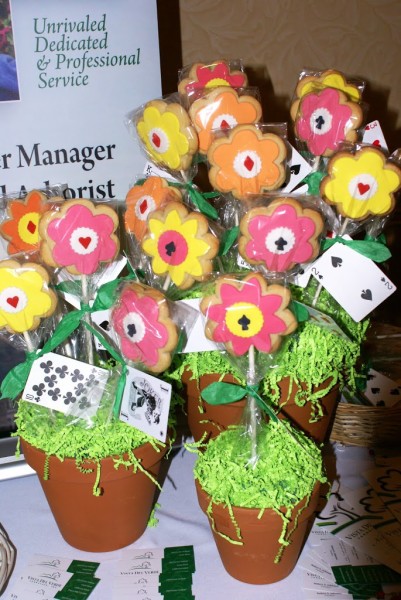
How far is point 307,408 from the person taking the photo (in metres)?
1.13

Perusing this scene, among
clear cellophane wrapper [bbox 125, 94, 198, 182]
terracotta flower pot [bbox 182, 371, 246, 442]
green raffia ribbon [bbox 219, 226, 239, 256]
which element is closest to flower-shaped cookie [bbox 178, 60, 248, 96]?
clear cellophane wrapper [bbox 125, 94, 198, 182]

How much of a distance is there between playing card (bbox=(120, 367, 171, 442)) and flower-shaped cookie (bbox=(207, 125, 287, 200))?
334mm

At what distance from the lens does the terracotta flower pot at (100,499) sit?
103cm

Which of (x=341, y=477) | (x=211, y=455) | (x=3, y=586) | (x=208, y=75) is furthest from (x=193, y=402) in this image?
(x=208, y=75)

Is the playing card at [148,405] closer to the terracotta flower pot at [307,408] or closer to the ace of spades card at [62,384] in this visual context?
the ace of spades card at [62,384]

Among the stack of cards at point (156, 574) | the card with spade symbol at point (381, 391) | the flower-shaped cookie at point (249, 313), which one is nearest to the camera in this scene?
the flower-shaped cookie at point (249, 313)

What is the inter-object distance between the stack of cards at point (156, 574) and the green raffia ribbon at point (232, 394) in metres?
0.27

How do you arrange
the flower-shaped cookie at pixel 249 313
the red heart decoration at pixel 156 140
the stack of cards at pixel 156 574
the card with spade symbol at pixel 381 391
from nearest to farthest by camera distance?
the flower-shaped cookie at pixel 249 313
the stack of cards at pixel 156 574
the red heart decoration at pixel 156 140
the card with spade symbol at pixel 381 391

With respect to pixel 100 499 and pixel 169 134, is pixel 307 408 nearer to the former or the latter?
pixel 100 499

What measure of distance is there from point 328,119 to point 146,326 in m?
0.48

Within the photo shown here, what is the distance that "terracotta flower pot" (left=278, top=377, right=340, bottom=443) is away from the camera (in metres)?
1.10

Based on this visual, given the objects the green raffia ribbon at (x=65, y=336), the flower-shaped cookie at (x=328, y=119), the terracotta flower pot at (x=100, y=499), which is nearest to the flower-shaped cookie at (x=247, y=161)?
the flower-shaped cookie at (x=328, y=119)

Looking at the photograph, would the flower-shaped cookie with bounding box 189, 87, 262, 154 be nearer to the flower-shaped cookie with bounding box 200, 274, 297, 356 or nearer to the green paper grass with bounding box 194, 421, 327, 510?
the flower-shaped cookie with bounding box 200, 274, 297, 356

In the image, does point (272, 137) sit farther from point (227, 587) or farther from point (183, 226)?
point (227, 587)
